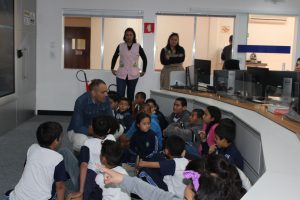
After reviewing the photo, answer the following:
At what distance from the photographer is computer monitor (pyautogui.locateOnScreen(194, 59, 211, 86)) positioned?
18.6ft

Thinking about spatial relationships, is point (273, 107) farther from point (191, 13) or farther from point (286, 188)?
point (191, 13)

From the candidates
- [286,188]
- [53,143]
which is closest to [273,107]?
[53,143]

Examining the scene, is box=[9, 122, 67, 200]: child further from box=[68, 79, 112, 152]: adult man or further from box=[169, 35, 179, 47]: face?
box=[169, 35, 179, 47]: face

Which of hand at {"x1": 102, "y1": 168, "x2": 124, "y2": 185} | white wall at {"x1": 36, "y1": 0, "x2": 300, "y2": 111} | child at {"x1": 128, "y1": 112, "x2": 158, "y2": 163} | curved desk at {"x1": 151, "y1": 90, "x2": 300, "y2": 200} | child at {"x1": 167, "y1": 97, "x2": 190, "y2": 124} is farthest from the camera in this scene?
white wall at {"x1": 36, "y1": 0, "x2": 300, "y2": 111}

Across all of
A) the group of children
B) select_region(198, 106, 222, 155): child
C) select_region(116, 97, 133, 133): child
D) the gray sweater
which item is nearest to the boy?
the group of children

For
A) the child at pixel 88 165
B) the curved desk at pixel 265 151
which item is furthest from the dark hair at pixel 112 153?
the curved desk at pixel 265 151

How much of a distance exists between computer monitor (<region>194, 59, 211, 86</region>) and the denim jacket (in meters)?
2.14

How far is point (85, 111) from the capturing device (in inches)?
153

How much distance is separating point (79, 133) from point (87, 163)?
0.82m

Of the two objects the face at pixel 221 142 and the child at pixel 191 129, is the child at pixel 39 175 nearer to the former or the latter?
the face at pixel 221 142

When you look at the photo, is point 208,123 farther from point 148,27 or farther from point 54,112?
point 54,112

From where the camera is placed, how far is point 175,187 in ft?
8.82

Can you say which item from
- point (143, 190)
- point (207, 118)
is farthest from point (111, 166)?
point (207, 118)

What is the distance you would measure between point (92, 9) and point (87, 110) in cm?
429
